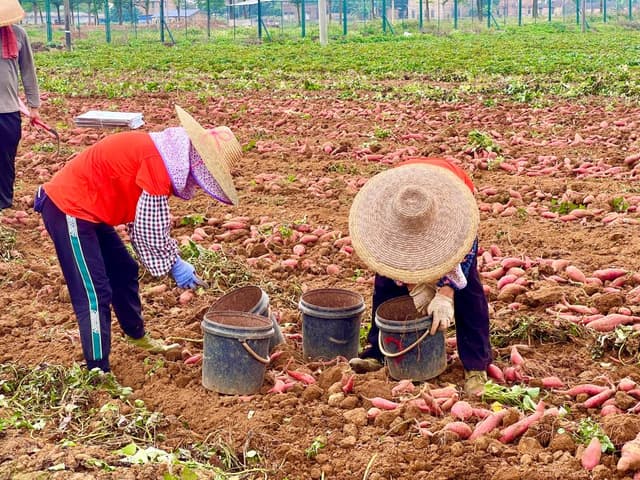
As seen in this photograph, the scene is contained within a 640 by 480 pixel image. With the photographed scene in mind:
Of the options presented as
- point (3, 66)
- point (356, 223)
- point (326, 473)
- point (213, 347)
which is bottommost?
point (326, 473)

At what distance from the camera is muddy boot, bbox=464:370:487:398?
4359mm

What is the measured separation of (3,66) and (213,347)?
4.41 m

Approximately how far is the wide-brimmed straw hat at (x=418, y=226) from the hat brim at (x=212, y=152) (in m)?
0.62

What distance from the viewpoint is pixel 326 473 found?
367 cm

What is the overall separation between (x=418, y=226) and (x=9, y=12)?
4.62m

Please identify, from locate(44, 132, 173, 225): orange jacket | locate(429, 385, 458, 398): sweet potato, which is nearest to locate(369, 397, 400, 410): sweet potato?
locate(429, 385, 458, 398): sweet potato

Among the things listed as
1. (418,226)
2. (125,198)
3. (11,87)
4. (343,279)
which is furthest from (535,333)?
(11,87)

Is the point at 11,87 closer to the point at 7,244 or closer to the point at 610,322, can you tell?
the point at 7,244

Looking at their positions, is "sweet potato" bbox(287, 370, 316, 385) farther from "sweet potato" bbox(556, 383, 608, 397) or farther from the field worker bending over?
"sweet potato" bbox(556, 383, 608, 397)

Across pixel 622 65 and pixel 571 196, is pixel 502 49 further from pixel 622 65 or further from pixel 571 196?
pixel 571 196

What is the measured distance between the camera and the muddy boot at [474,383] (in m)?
4.36

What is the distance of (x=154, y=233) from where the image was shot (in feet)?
13.7

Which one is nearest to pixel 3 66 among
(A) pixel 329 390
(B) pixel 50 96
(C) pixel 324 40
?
(A) pixel 329 390

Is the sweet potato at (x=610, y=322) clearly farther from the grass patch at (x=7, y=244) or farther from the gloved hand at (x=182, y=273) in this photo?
the grass patch at (x=7, y=244)
